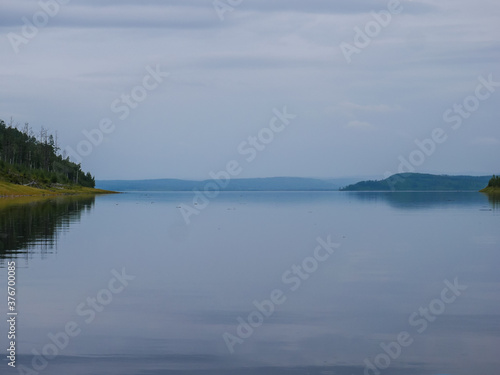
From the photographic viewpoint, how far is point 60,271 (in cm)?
2497

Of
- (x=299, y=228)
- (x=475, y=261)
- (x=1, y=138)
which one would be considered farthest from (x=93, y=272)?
(x=1, y=138)

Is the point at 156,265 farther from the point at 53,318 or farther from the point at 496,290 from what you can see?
the point at 496,290

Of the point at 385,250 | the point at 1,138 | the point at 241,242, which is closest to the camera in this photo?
the point at 385,250

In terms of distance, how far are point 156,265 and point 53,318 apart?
411 inches

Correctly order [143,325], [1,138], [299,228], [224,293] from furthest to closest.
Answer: [1,138], [299,228], [224,293], [143,325]

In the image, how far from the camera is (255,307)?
61.0 ft

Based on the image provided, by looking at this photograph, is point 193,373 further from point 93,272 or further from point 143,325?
point 93,272

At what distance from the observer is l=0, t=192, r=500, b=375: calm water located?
13320 mm

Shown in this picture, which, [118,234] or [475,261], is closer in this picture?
[475,261]

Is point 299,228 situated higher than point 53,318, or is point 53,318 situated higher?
point 299,228

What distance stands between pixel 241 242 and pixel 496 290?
60.5ft

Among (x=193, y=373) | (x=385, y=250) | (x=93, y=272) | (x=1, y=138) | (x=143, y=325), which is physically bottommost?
(x=193, y=373)

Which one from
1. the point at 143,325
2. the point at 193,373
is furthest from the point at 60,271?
the point at 193,373

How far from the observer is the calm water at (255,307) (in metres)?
13.3
